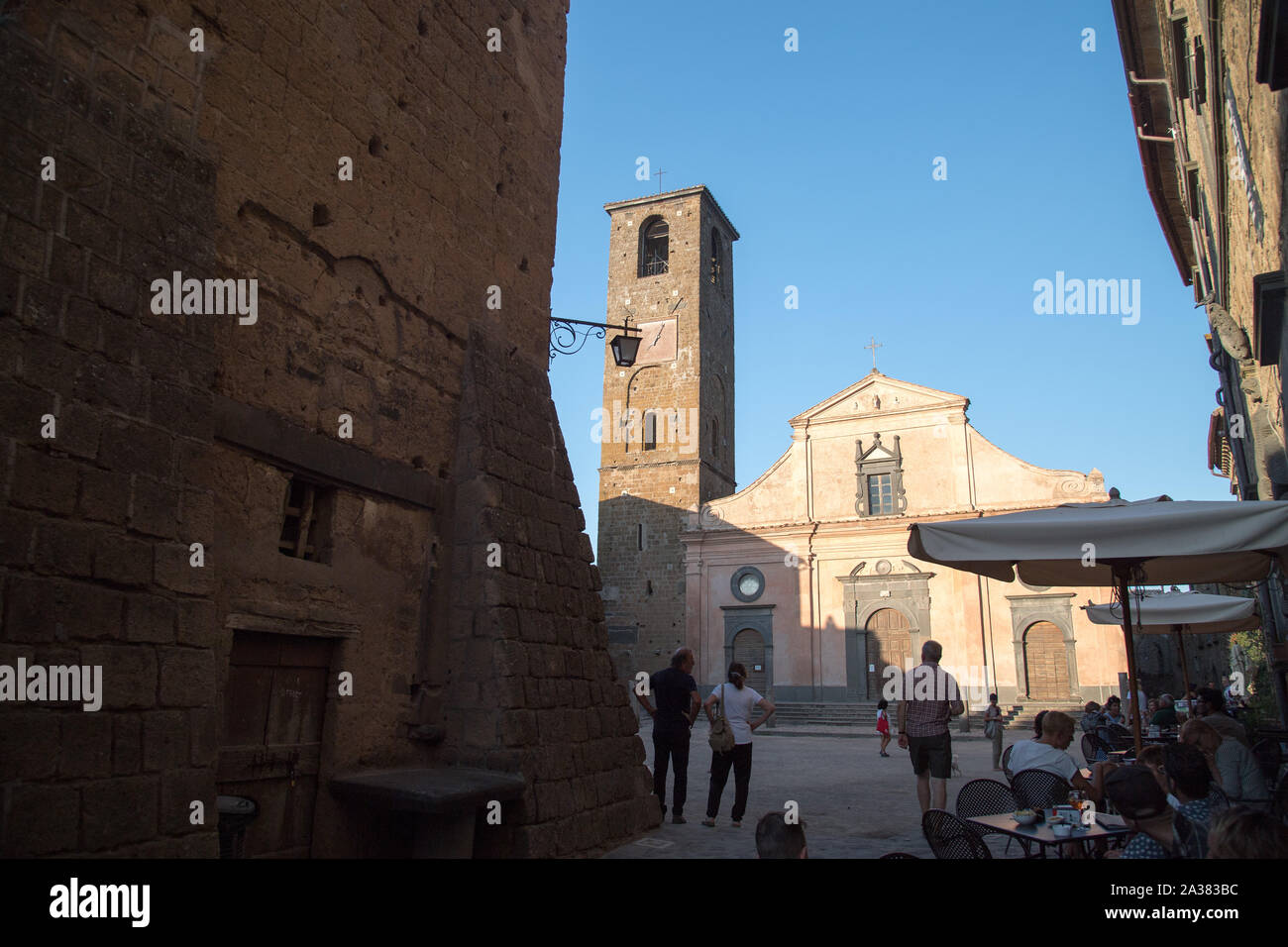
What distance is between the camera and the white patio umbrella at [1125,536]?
174 inches

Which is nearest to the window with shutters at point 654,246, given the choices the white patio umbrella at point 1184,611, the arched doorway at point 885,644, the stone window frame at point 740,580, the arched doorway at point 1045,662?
the stone window frame at point 740,580

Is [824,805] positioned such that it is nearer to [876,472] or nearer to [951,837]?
[951,837]

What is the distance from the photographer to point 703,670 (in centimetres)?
2836

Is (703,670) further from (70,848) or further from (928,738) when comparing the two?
(70,848)

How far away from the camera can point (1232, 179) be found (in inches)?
321

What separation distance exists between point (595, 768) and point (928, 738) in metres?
2.57

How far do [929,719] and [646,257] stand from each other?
2988 cm

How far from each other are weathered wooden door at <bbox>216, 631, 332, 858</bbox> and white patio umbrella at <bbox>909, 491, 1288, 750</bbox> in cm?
362

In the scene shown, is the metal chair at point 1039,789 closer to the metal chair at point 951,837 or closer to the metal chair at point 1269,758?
the metal chair at point 951,837

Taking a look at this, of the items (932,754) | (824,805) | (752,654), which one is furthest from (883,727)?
(752,654)

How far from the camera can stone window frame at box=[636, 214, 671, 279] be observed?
3388cm

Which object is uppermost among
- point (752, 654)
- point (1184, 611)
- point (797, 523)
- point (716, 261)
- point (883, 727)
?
point (716, 261)

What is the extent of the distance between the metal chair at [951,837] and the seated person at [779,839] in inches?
33.8
